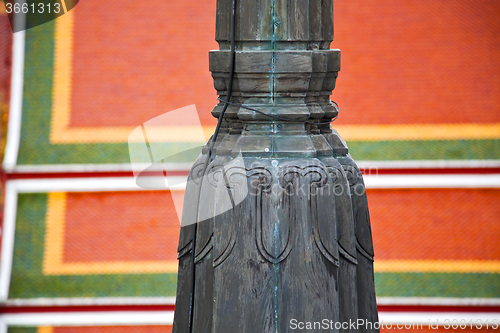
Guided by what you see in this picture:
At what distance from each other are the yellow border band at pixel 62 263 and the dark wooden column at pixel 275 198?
11.3 feet

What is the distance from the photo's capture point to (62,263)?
471cm

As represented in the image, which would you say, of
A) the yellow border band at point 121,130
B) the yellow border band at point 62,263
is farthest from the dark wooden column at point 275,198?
the yellow border band at point 62,263

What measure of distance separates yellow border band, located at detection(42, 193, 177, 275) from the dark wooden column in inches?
135

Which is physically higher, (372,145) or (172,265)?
(372,145)

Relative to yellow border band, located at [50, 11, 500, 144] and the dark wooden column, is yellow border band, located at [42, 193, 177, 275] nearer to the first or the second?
yellow border band, located at [50, 11, 500, 144]

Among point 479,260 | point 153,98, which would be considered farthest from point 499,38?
point 153,98

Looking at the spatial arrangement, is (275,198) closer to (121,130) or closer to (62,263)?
(121,130)

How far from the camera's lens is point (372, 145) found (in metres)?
4.68

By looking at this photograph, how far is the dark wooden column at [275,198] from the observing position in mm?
1163

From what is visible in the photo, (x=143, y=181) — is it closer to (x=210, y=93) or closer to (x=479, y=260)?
(x=210, y=93)

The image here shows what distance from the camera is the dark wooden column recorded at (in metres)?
1.16

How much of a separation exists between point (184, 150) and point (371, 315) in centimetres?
60

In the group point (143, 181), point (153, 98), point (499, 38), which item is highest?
point (499, 38)

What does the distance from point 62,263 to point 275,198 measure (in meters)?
3.96
